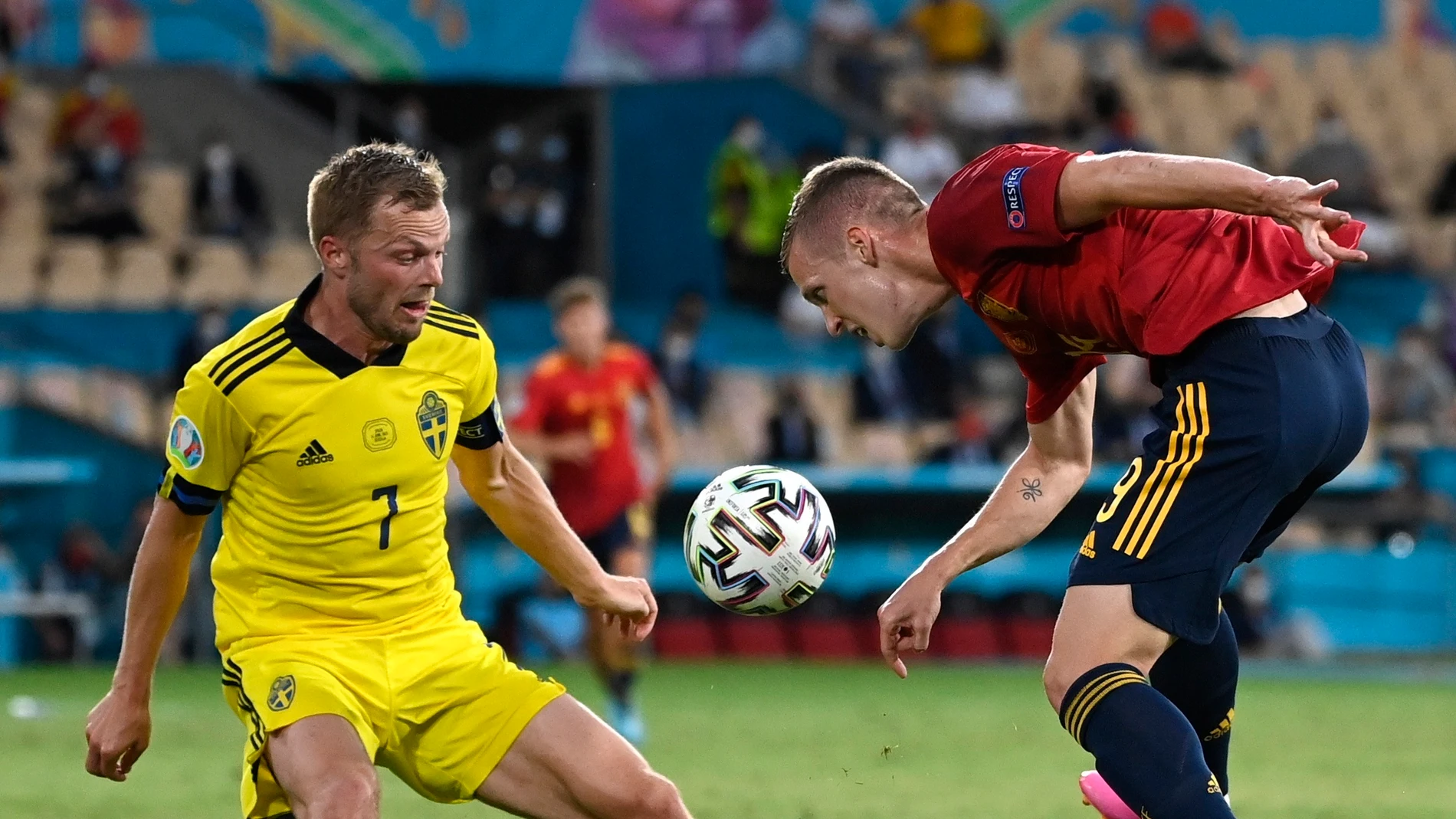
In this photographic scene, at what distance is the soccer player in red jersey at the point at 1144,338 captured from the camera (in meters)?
4.49

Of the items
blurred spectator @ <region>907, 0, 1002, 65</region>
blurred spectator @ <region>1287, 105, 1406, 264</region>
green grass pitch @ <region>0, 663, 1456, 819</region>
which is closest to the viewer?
green grass pitch @ <region>0, 663, 1456, 819</region>

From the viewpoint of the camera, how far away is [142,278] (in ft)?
59.1

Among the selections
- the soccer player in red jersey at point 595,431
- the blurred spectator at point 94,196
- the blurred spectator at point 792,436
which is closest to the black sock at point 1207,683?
the soccer player in red jersey at point 595,431

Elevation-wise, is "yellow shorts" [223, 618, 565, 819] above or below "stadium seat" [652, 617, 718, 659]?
above

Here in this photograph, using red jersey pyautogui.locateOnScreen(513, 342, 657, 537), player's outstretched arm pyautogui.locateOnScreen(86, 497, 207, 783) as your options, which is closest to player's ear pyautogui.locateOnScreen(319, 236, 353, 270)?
player's outstretched arm pyautogui.locateOnScreen(86, 497, 207, 783)

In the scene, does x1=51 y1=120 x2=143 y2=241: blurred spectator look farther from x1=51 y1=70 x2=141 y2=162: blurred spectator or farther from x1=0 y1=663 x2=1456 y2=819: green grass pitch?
x1=0 y1=663 x2=1456 y2=819: green grass pitch

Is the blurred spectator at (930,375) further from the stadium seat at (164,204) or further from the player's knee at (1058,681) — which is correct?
the player's knee at (1058,681)

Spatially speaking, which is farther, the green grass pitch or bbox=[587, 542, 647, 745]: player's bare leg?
bbox=[587, 542, 647, 745]: player's bare leg

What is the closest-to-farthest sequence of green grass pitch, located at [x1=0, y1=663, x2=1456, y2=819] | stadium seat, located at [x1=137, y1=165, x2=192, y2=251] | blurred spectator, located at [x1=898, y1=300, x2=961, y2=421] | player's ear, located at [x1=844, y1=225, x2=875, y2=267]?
player's ear, located at [x1=844, y1=225, x2=875, y2=267]
green grass pitch, located at [x1=0, y1=663, x2=1456, y2=819]
blurred spectator, located at [x1=898, y1=300, x2=961, y2=421]
stadium seat, located at [x1=137, y1=165, x2=192, y2=251]

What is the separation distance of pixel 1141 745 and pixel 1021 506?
1128 mm

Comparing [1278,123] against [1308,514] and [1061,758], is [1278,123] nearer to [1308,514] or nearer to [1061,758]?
[1308,514]

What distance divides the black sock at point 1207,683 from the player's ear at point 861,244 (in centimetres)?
133

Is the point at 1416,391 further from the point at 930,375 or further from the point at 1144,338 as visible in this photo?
the point at 1144,338

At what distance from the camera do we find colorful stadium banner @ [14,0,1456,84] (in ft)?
64.4
